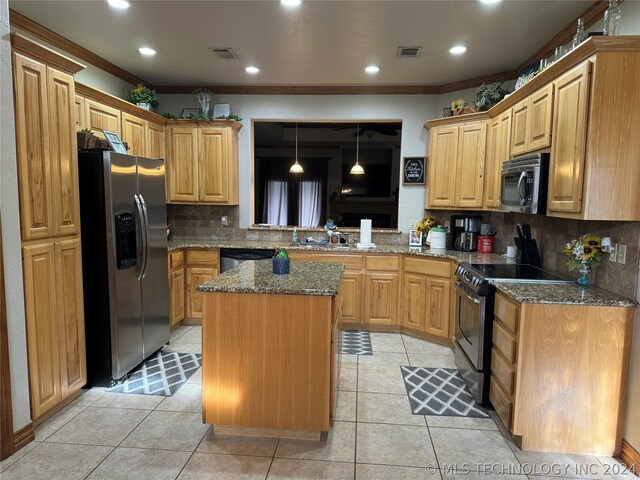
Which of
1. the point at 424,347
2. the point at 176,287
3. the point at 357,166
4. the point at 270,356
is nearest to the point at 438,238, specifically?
the point at 424,347

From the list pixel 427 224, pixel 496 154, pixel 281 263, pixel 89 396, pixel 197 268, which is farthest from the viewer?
pixel 427 224

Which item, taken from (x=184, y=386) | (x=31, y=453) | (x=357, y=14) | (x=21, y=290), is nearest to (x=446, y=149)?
(x=357, y=14)

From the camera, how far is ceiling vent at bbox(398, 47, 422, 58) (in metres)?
3.46

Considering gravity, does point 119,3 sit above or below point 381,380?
above

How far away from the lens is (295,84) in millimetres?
4656

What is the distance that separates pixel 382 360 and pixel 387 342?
497 millimetres

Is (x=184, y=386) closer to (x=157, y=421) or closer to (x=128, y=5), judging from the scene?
(x=157, y=421)

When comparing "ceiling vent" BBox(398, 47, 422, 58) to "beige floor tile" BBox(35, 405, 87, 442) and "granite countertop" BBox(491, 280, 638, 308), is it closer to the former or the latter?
"granite countertop" BBox(491, 280, 638, 308)

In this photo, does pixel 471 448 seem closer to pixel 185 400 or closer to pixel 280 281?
pixel 280 281

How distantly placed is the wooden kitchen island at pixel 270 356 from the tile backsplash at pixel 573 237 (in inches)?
65.7

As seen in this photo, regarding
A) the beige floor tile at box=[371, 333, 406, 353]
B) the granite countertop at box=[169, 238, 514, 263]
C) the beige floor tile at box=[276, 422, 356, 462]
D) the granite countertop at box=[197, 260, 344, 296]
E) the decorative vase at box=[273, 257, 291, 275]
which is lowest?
the beige floor tile at box=[276, 422, 356, 462]

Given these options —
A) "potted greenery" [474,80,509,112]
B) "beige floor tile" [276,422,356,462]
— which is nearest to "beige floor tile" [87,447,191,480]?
"beige floor tile" [276,422,356,462]

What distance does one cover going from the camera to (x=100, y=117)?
352 centimetres

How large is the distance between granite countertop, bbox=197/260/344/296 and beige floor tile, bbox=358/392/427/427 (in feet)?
3.12
